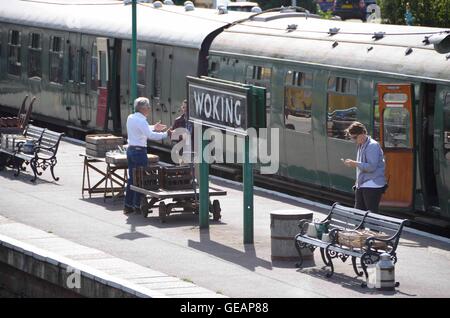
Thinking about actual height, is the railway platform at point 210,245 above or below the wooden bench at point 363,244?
below

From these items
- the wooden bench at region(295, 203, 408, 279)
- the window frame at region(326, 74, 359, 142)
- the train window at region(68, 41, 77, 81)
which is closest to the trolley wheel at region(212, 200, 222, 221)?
the window frame at region(326, 74, 359, 142)

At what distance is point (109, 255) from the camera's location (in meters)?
15.3

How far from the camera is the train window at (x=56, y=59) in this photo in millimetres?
30406

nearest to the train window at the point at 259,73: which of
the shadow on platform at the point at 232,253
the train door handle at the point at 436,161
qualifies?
the train door handle at the point at 436,161

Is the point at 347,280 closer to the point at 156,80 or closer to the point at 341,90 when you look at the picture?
the point at 341,90

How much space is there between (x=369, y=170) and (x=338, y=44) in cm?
488

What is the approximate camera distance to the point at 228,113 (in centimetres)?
1650

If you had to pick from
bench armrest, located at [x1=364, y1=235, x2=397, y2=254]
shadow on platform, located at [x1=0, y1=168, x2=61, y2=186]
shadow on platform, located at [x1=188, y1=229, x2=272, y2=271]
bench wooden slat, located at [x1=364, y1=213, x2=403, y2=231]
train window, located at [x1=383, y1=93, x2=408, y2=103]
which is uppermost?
train window, located at [x1=383, y1=93, x2=408, y2=103]

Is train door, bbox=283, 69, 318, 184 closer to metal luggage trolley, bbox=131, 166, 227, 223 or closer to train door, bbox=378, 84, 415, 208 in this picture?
train door, bbox=378, 84, 415, 208

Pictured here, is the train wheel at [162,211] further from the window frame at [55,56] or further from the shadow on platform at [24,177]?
the window frame at [55,56]

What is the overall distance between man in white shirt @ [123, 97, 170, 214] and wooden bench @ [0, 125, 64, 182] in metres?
3.49

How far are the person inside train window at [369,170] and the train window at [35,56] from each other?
1627 centimetres

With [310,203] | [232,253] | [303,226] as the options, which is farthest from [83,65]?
[303,226]

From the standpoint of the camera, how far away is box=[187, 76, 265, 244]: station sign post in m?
16.0
